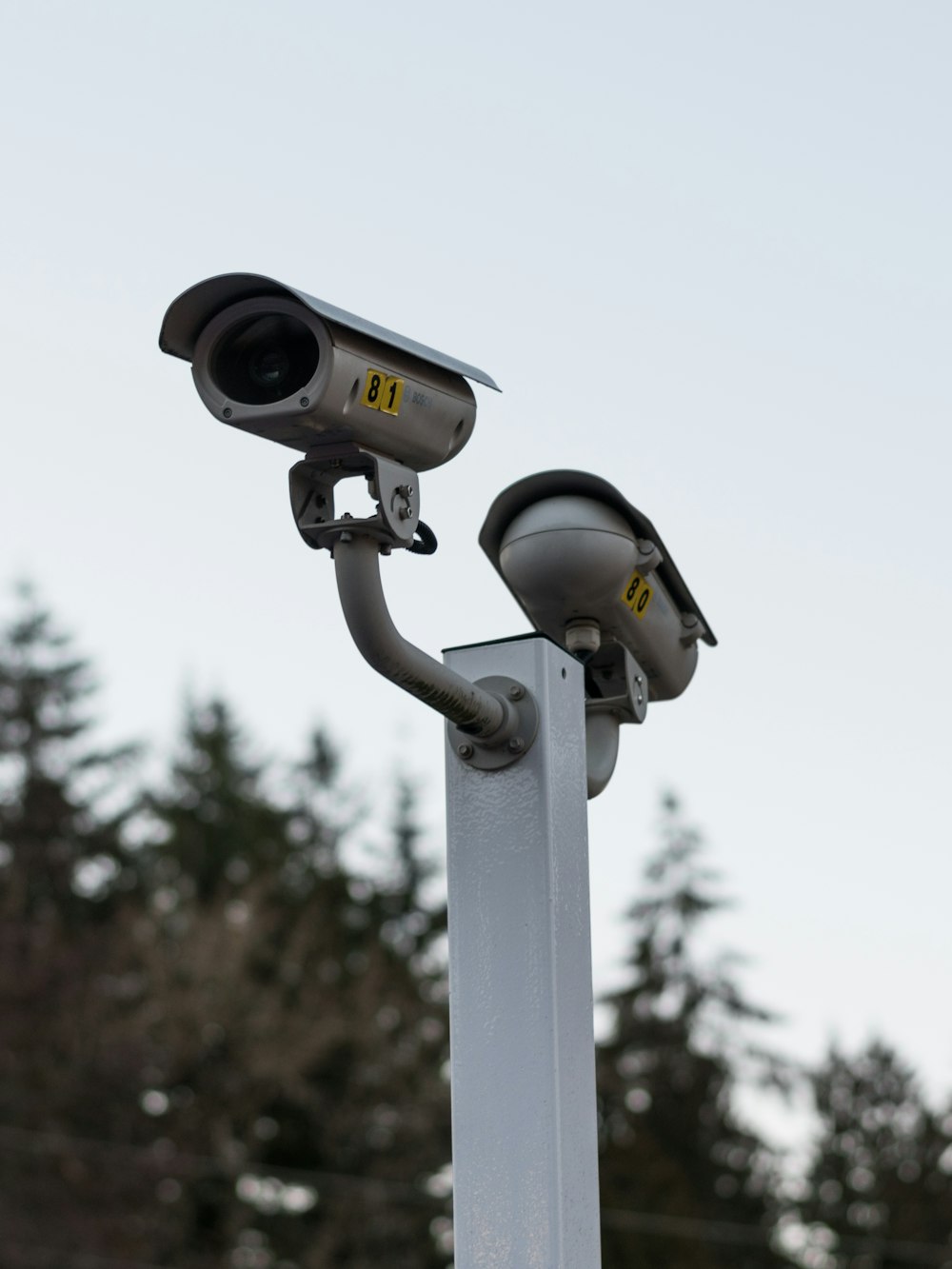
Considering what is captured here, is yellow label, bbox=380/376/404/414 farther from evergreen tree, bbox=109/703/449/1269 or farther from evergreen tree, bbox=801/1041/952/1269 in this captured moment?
evergreen tree, bbox=801/1041/952/1269

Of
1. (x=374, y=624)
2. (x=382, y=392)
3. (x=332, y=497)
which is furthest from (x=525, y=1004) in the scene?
(x=382, y=392)

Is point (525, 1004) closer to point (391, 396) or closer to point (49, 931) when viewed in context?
point (391, 396)

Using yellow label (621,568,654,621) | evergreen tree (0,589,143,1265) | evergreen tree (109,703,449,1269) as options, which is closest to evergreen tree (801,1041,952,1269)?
evergreen tree (109,703,449,1269)

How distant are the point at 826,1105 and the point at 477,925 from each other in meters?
37.3

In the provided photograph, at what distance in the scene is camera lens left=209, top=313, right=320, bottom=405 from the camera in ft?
7.72

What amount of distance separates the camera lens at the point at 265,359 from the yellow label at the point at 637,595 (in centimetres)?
74

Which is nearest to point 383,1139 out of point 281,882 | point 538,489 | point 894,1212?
point 281,882

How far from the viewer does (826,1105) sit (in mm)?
38062

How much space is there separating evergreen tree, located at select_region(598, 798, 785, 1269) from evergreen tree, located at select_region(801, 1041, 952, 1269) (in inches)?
73.0

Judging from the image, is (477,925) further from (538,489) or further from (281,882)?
(281,882)

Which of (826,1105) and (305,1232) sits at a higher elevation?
(826,1105)

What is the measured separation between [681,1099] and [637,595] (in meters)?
32.9

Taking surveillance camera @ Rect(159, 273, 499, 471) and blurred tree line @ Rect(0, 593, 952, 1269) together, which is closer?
surveillance camera @ Rect(159, 273, 499, 471)

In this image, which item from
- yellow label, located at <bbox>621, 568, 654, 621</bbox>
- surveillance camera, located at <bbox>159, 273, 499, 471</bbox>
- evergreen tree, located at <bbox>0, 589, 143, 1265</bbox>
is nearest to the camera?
surveillance camera, located at <bbox>159, 273, 499, 471</bbox>
